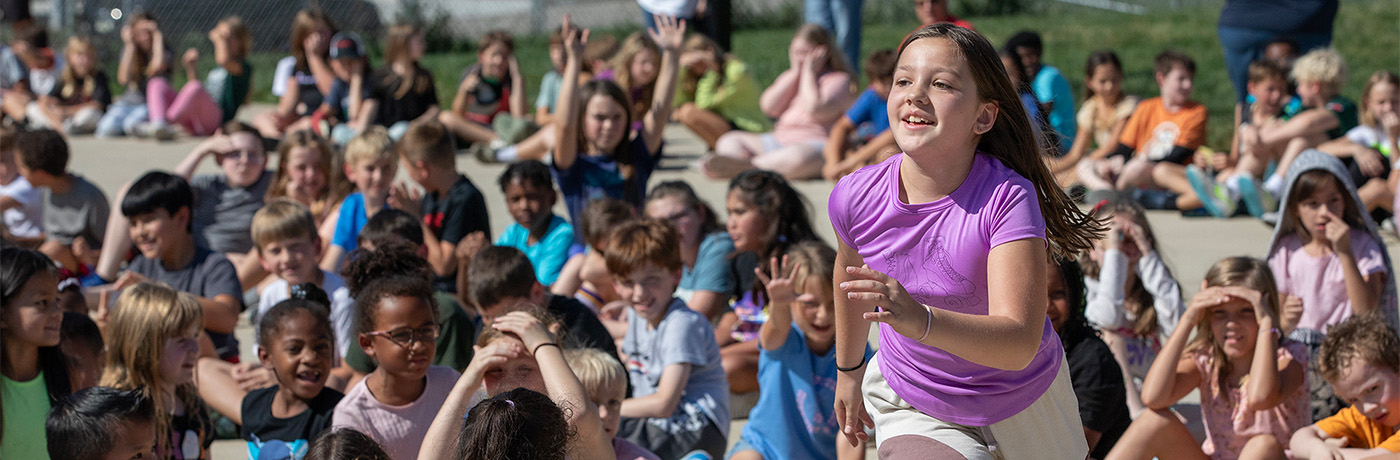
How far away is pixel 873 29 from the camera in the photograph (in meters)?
17.3

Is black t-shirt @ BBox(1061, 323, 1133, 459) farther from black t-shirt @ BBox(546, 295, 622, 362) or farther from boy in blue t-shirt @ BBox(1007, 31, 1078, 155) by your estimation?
boy in blue t-shirt @ BBox(1007, 31, 1078, 155)

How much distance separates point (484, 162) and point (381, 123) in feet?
2.69

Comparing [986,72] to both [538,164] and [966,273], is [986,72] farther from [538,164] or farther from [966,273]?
[538,164]

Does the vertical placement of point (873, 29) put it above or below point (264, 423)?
below

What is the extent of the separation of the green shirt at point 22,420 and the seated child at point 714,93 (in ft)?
20.1

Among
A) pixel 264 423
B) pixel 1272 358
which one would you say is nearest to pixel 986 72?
pixel 1272 358

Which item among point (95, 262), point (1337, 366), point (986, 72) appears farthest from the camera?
point (95, 262)

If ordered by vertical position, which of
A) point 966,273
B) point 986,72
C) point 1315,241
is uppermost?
point 986,72

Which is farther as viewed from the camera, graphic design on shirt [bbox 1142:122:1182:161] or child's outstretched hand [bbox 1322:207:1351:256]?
graphic design on shirt [bbox 1142:122:1182:161]

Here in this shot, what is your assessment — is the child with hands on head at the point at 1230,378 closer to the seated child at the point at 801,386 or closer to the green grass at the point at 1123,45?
the seated child at the point at 801,386

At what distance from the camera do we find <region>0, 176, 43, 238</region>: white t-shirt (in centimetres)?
640

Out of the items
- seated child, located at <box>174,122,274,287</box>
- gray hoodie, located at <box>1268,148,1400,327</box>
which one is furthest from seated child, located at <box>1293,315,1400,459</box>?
seated child, located at <box>174,122,274,287</box>

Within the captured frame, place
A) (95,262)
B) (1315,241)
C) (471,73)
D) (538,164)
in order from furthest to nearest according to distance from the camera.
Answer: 1. (471,73)
2. (95,262)
3. (538,164)
4. (1315,241)

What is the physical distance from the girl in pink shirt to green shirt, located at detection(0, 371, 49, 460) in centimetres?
542
